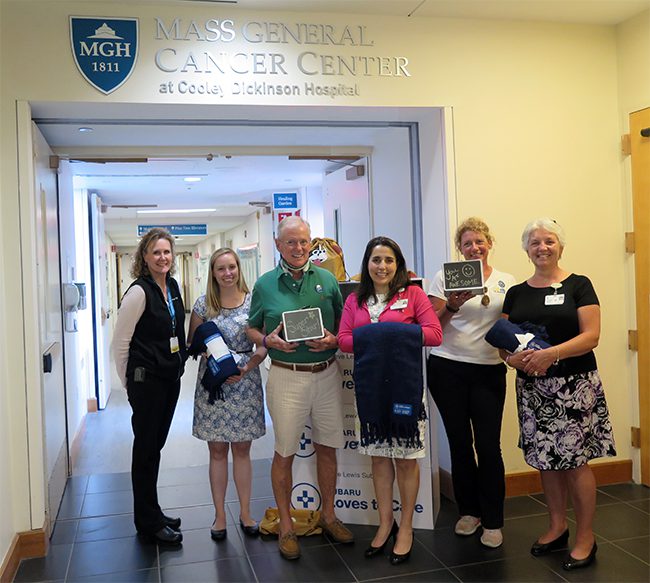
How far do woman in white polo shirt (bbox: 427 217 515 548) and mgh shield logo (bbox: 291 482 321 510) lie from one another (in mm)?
756

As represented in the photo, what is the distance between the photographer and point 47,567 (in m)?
2.99

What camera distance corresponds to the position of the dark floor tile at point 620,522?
3.15m

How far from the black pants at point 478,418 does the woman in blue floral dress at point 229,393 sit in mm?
895

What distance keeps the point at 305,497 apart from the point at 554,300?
5.26 feet

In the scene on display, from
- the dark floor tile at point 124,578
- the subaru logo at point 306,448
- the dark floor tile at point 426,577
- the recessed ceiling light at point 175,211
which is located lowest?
the dark floor tile at point 426,577

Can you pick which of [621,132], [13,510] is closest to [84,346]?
[13,510]

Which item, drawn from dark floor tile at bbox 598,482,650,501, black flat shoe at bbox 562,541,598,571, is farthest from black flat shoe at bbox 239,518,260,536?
dark floor tile at bbox 598,482,650,501

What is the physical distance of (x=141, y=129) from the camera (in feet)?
13.2

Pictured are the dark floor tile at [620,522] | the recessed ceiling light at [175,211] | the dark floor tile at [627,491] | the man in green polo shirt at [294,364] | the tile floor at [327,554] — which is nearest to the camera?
the tile floor at [327,554]

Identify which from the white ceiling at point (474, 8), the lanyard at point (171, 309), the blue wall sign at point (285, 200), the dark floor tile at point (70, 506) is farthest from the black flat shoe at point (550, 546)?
the blue wall sign at point (285, 200)

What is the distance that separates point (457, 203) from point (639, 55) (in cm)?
133

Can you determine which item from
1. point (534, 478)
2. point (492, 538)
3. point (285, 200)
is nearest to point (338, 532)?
point (492, 538)

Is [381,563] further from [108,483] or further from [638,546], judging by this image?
[108,483]

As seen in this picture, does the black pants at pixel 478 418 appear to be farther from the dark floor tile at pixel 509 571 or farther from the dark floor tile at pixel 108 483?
the dark floor tile at pixel 108 483
